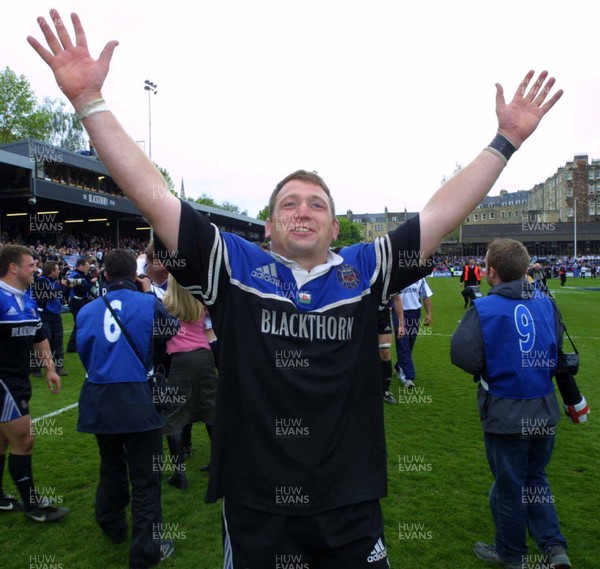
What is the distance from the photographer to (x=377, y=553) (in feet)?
6.33

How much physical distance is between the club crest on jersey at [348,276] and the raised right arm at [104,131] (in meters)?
0.69

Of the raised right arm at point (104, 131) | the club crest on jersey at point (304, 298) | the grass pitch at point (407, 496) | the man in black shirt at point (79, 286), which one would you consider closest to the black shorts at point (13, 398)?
the grass pitch at point (407, 496)

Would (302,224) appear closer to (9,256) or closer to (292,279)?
(292,279)

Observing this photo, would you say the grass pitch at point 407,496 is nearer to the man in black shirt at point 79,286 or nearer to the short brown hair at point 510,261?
the short brown hair at point 510,261

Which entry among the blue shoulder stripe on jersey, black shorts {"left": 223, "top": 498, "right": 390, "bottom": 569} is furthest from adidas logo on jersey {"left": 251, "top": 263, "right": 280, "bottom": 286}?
black shorts {"left": 223, "top": 498, "right": 390, "bottom": 569}

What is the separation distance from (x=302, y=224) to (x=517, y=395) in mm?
2463

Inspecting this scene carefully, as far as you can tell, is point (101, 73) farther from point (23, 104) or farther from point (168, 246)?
point (23, 104)

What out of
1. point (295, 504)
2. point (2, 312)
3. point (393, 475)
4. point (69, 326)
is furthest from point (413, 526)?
point (69, 326)

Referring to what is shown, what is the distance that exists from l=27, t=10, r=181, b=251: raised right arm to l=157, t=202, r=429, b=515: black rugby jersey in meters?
0.09

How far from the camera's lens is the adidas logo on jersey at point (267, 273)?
210 centimetres

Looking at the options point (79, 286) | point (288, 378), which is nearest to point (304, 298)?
point (288, 378)

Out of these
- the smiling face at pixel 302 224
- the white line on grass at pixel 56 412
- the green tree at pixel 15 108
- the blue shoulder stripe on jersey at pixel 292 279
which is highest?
the green tree at pixel 15 108

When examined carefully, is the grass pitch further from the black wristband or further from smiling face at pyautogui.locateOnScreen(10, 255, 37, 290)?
the black wristband

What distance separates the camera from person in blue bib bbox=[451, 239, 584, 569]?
370 cm
